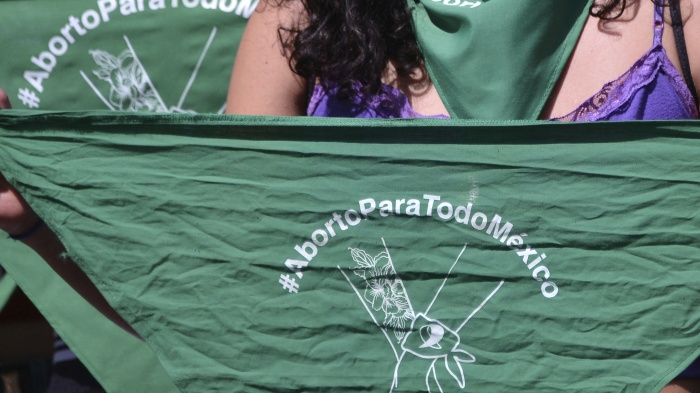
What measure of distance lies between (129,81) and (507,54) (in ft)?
3.39

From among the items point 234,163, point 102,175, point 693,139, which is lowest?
point 102,175

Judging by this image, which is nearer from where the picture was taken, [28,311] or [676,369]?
[676,369]

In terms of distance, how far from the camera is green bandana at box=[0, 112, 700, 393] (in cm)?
145

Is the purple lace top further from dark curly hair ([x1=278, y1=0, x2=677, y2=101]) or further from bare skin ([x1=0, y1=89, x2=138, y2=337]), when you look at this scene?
bare skin ([x1=0, y1=89, x2=138, y2=337])

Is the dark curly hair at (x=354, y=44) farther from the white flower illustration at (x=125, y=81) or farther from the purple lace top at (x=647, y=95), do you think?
the white flower illustration at (x=125, y=81)

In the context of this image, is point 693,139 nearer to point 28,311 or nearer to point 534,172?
point 534,172

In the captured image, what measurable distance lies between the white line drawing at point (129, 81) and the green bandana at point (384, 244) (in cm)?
65

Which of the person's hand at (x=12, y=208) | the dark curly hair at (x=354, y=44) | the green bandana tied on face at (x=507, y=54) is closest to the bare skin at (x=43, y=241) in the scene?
the person's hand at (x=12, y=208)

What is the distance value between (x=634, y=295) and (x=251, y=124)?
687 mm

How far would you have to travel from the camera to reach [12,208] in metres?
1.59

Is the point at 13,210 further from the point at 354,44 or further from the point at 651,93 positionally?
the point at 651,93

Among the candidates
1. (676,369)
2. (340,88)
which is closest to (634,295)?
(676,369)

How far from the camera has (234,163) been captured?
151 centimetres

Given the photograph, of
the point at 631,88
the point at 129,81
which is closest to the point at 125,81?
the point at 129,81
